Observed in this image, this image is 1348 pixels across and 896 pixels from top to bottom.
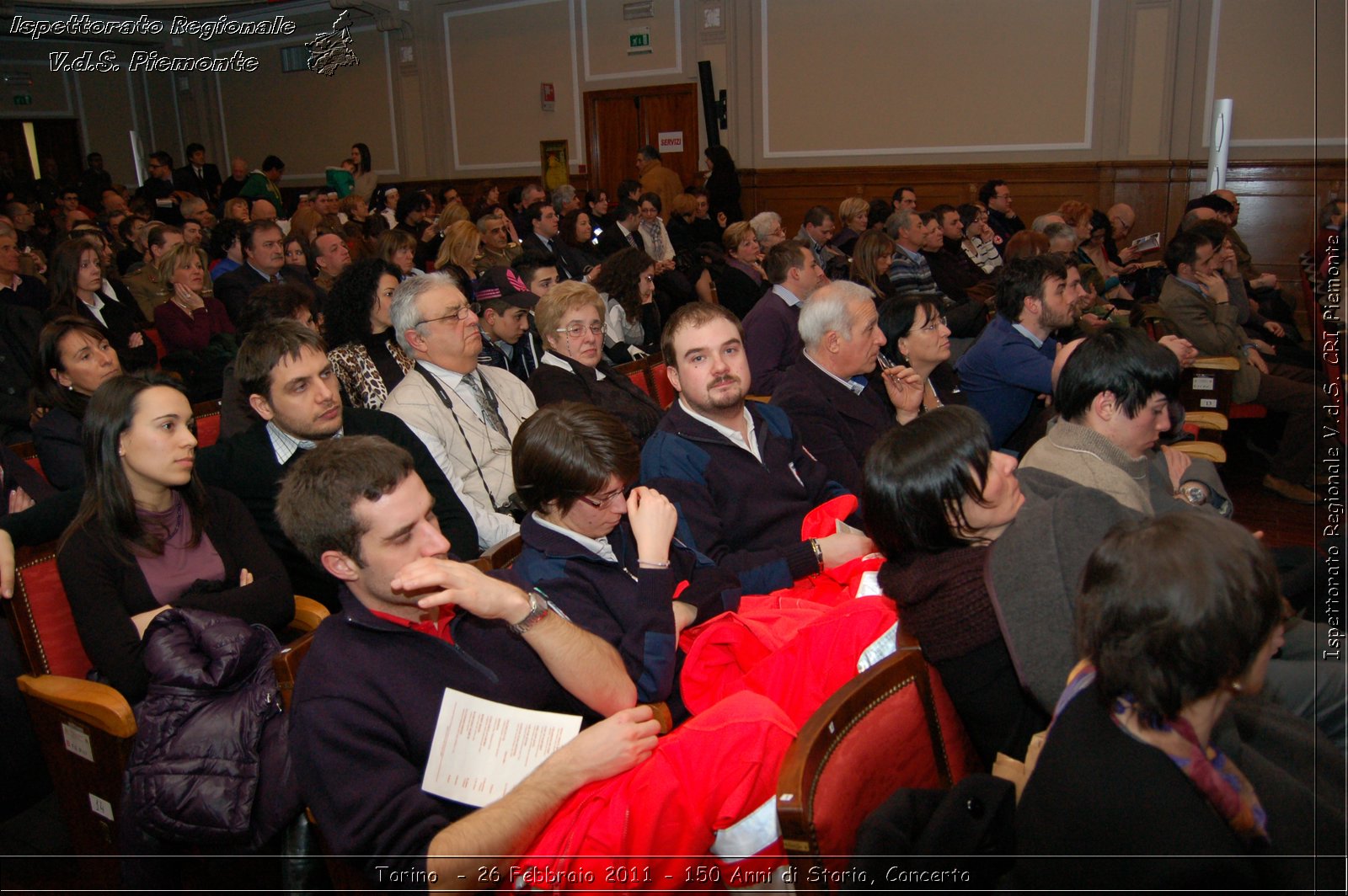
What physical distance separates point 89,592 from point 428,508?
3.02ft

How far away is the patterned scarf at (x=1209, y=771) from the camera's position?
1074 millimetres

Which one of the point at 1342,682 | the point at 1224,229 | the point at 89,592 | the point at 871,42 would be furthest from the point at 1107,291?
the point at 89,592

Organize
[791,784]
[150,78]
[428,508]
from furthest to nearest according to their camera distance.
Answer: [150,78], [428,508], [791,784]

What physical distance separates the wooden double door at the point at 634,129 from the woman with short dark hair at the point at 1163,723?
9665mm

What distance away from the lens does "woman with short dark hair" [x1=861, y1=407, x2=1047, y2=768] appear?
1507 millimetres

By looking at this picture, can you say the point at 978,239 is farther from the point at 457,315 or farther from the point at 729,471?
the point at 729,471

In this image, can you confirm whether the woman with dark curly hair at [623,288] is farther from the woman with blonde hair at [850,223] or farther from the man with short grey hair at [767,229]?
the woman with blonde hair at [850,223]

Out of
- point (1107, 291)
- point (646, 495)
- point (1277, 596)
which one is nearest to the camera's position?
point (1277, 596)

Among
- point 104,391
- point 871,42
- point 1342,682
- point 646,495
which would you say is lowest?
point 1342,682

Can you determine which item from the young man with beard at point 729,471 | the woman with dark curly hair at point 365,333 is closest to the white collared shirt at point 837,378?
the young man with beard at point 729,471

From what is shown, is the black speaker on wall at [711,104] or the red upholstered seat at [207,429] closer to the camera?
the red upholstered seat at [207,429]

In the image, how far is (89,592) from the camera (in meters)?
1.92

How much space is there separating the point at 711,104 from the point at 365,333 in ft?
23.2

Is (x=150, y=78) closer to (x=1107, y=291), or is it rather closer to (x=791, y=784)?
(x=1107, y=291)
